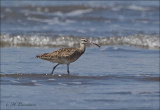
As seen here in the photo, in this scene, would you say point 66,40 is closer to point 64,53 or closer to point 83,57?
point 83,57

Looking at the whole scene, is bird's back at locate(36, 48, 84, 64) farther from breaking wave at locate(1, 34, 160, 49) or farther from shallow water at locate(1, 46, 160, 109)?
breaking wave at locate(1, 34, 160, 49)

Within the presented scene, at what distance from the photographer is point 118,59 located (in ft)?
40.9

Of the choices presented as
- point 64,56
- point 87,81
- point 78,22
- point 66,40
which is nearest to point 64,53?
point 64,56

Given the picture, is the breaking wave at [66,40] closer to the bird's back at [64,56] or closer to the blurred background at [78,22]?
the blurred background at [78,22]

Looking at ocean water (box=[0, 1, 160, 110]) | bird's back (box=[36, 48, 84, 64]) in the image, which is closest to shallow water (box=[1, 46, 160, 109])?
ocean water (box=[0, 1, 160, 110])

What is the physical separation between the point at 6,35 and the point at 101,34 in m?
2.72

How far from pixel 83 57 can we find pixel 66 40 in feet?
10.8

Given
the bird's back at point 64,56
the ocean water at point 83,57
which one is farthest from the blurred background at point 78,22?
the bird's back at point 64,56

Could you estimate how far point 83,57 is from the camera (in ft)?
42.1

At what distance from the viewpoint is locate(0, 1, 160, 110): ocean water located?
8781 mm

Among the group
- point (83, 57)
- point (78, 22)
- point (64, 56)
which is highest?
point (78, 22)

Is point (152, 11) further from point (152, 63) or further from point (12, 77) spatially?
point (12, 77)

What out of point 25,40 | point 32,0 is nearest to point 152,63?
point 25,40

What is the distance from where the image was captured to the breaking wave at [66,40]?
605 inches
